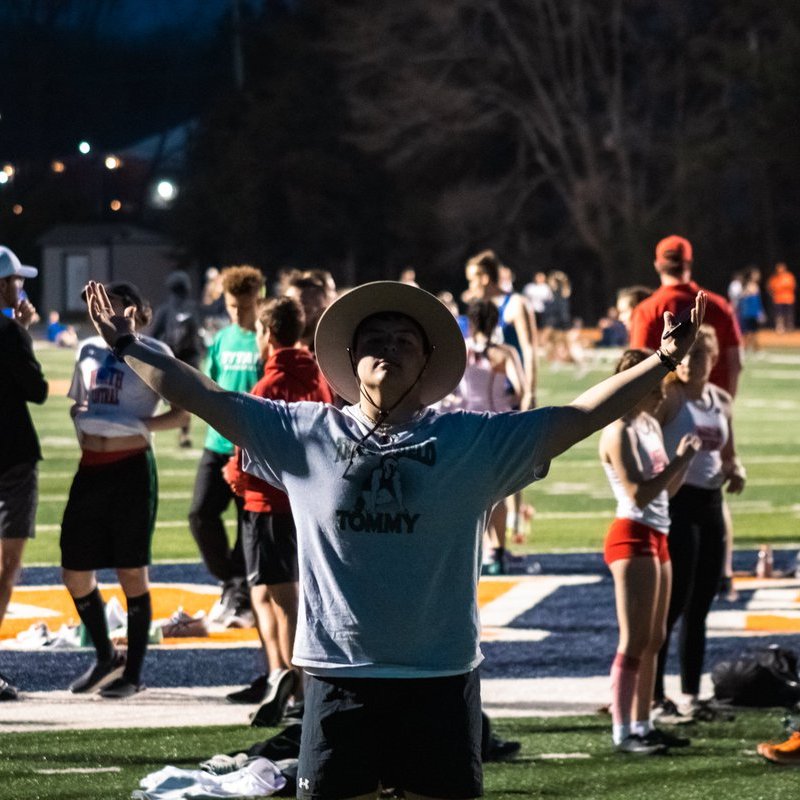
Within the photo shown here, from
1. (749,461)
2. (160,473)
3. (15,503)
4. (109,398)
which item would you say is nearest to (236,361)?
(109,398)

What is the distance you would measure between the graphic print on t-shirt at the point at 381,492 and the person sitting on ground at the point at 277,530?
3596 mm

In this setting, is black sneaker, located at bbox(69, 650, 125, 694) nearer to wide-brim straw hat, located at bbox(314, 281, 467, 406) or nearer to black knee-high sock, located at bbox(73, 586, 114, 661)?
black knee-high sock, located at bbox(73, 586, 114, 661)

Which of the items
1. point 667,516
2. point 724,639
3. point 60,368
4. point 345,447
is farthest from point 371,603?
point 60,368

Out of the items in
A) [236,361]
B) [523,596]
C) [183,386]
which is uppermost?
[236,361]

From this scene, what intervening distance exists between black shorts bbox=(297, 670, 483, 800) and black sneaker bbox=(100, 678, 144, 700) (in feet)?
14.8

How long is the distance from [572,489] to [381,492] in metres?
14.5

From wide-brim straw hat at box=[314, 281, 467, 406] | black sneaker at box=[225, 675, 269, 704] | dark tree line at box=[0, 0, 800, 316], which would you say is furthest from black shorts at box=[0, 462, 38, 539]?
dark tree line at box=[0, 0, 800, 316]

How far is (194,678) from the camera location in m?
9.44

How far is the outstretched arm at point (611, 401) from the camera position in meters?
4.59

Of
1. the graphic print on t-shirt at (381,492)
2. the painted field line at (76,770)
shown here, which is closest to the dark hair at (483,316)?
the painted field line at (76,770)

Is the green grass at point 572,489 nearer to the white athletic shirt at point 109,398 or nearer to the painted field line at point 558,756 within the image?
the white athletic shirt at point 109,398

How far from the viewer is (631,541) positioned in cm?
767

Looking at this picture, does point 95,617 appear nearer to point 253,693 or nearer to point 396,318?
point 253,693

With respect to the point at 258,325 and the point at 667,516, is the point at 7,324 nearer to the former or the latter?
the point at 258,325
